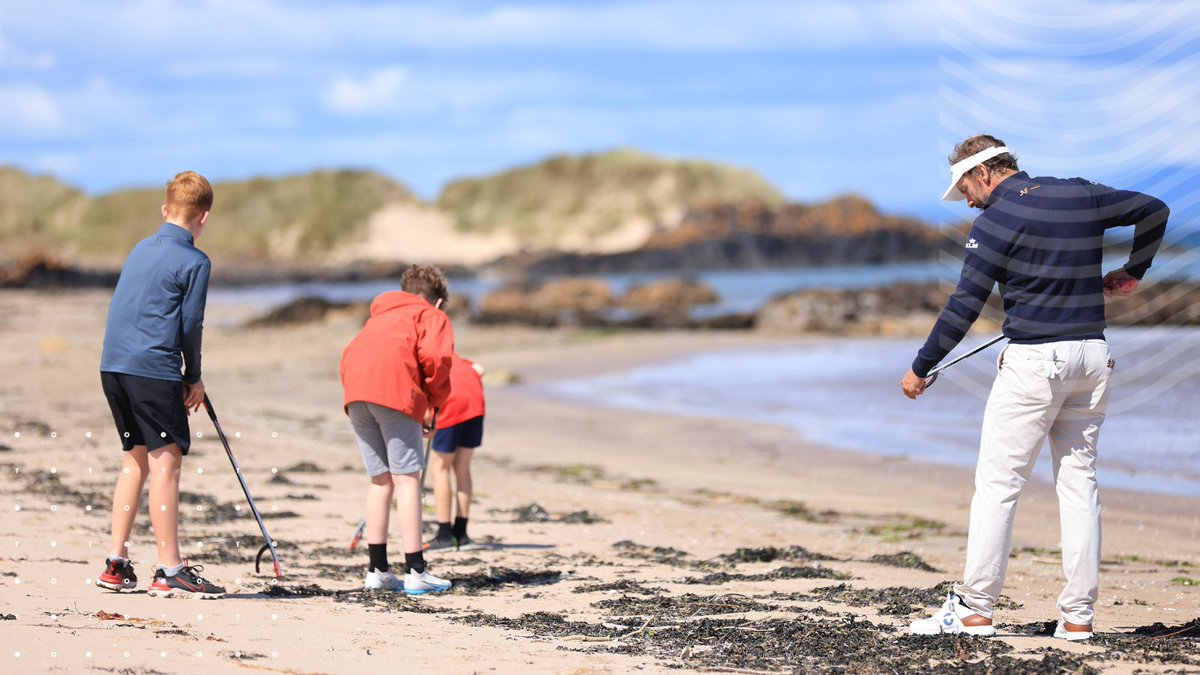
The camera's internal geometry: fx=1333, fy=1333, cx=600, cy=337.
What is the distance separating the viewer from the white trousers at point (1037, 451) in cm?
486

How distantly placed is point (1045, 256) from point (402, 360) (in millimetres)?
2830

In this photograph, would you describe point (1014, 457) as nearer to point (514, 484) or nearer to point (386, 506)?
point (386, 506)

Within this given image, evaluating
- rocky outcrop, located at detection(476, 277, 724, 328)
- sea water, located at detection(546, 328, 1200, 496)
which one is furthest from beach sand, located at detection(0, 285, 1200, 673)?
→ rocky outcrop, located at detection(476, 277, 724, 328)

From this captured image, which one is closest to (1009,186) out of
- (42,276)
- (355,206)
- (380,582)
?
(380,582)

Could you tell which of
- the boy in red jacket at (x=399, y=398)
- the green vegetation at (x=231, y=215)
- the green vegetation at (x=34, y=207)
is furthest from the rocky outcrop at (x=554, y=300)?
the green vegetation at (x=34, y=207)

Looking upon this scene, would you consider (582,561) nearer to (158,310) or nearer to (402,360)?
(402,360)

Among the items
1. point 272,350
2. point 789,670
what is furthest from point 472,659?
point 272,350

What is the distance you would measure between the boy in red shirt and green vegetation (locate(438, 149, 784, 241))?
10390cm

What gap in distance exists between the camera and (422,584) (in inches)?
246

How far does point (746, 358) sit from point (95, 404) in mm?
11448

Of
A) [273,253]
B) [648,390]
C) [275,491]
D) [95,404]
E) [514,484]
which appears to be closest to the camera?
[275,491]

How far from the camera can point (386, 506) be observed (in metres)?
6.31

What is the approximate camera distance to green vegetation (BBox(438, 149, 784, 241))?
4491 inches

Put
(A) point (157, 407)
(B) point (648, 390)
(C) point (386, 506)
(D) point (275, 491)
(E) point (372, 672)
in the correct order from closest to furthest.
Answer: (E) point (372, 672), (A) point (157, 407), (C) point (386, 506), (D) point (275, 491), (B) point (648, 390)
